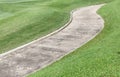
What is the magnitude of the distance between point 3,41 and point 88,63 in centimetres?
933

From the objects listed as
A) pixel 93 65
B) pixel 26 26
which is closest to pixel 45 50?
pixel 93 65

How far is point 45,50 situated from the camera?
54.2 ft

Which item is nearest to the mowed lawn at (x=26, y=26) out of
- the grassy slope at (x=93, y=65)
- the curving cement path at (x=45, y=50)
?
the curving cement path at (x=45, y=50)

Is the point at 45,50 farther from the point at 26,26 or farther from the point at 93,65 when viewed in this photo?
the point at 26,26

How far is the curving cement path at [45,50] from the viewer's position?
13722 millimetres

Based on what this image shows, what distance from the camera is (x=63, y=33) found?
2081 cm

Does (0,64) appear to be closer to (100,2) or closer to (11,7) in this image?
(11,7)

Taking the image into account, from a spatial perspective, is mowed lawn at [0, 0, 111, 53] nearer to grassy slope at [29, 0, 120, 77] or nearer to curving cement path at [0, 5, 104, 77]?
curving cement path at [0, 5, 104, 77]

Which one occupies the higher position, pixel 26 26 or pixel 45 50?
pixel 45 50

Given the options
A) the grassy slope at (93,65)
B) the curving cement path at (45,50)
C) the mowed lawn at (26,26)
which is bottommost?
the mowed lawn at (26,26)

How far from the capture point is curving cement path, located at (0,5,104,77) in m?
13.7

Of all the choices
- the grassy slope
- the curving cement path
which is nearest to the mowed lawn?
the curving cement path

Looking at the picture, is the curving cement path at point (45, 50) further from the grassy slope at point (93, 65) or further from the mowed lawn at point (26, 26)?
the mowed lawn at point (26, 26)

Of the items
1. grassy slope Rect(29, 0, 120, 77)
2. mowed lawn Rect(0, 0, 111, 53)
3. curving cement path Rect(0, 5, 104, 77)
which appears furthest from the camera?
mowed lawn Rect(0, 0, 111, 53)
